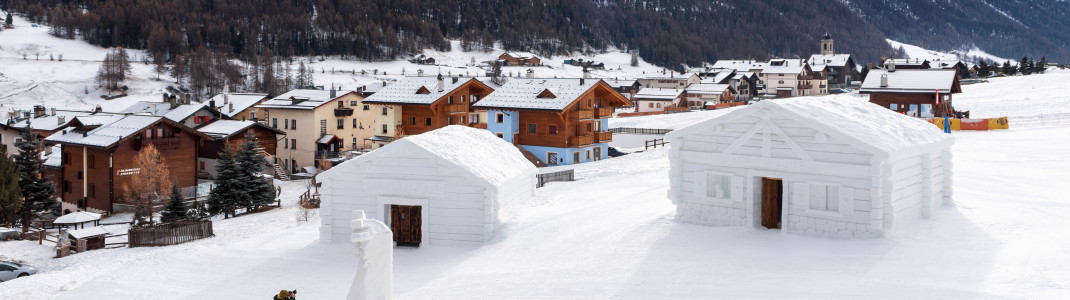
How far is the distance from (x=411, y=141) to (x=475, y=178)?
1824 millimetres

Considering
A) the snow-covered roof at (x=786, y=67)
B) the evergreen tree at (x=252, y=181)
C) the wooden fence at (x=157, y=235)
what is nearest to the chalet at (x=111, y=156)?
the evergreen tree at (x=252, y=181)

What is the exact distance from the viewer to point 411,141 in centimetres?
2078

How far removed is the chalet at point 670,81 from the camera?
375ft

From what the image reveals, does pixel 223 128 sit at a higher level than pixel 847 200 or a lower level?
higher

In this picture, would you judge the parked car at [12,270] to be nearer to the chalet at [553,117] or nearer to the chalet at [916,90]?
the chalet at [553,117]

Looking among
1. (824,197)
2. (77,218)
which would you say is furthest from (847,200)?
(77,218)

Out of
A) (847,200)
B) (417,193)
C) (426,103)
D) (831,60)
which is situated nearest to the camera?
(847,200)

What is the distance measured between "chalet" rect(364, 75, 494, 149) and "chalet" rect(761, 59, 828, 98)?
7224 cm

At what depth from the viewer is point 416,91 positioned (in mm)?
56438

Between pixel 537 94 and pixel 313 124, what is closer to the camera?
pixel 537 94

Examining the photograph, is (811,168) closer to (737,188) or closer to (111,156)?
(737,188)

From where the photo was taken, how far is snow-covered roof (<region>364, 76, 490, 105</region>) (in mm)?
55281

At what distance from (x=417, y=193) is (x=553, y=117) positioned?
97.9 feet

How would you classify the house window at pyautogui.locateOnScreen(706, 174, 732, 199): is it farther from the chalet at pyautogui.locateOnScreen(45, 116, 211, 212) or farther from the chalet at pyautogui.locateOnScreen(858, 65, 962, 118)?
the chalet at pyautogui.locateOnScreen(858, 65, 962, 118)
